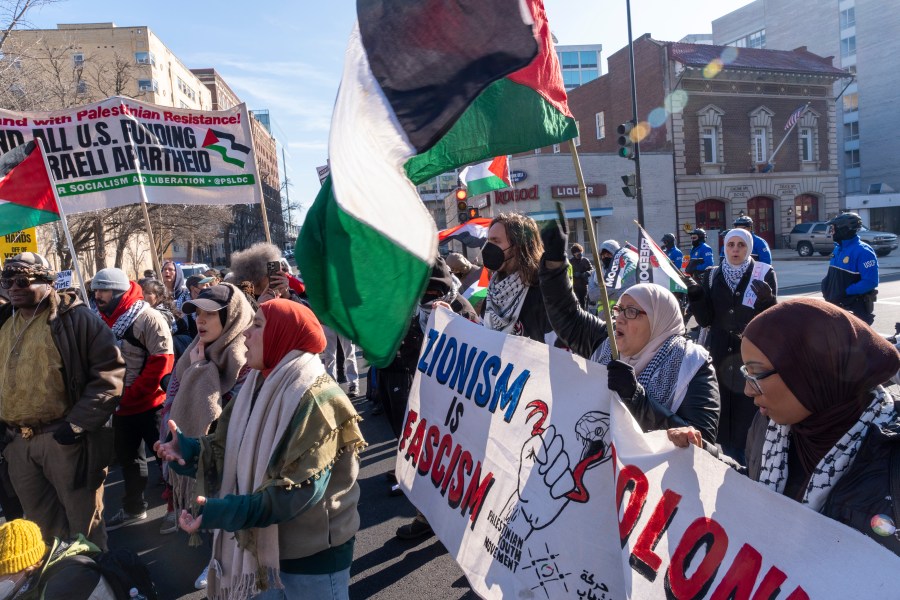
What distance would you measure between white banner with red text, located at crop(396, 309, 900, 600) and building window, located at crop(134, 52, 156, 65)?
55.0 meters

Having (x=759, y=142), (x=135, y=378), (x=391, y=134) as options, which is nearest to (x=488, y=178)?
(x=135, y=378)

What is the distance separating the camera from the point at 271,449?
229cm

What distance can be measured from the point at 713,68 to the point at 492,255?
110 ft

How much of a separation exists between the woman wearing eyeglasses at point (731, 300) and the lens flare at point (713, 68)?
3074cm

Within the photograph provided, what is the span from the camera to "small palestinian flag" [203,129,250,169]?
21.0 feet

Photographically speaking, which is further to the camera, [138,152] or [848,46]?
[848,46]

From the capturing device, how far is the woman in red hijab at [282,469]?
2195mm

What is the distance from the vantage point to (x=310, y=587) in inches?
95.4

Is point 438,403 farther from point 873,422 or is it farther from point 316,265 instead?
point 873,422

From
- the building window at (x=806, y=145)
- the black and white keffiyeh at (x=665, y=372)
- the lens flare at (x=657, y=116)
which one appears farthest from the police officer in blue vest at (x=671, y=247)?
the building window at (x=806, y=145)

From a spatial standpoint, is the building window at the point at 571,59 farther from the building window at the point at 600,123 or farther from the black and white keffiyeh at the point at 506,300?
the black and white keffiyeh at the point at 506,300

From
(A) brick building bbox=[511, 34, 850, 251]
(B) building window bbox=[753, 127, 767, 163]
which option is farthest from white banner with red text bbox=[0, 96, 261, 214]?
(B) building window bbox=[753, 127, 767, 163]

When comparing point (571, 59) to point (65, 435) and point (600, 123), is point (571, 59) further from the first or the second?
point (65, 435)

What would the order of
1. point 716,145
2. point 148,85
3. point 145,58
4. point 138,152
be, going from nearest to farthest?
point 138,152
point 716,145
point 148,85
point 145,58
